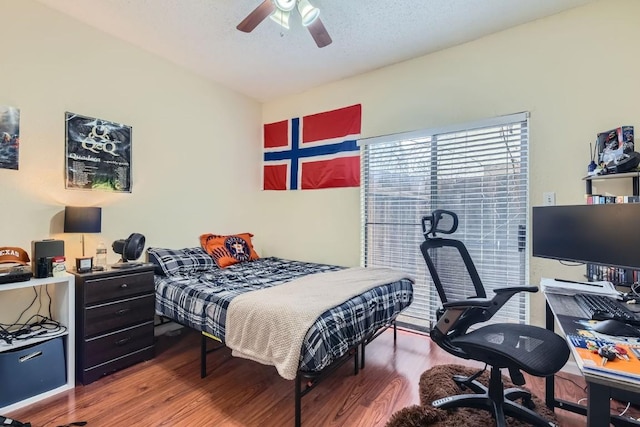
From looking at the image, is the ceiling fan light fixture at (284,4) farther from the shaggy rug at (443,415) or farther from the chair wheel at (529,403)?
the chair wheel at (529,403)

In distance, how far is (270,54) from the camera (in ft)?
9.64

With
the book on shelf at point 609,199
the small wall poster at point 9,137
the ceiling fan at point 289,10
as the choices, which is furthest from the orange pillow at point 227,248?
the book on shelf at point 609,199

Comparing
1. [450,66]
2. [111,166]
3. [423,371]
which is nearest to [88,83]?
[111,166]

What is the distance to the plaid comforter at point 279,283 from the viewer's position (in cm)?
165

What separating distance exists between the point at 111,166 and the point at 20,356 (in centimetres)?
153

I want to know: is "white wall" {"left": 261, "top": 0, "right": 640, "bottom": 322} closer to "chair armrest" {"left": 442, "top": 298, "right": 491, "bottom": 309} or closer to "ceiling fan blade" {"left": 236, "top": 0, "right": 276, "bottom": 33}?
"chair armrest" {"left": 442, "top": 298, "right": 491, "bottom": 309}

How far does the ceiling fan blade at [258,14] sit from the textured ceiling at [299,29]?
34 cm

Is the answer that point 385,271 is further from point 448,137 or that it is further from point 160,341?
point 160,341

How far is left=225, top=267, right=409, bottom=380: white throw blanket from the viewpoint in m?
1.61

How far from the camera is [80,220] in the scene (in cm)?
230

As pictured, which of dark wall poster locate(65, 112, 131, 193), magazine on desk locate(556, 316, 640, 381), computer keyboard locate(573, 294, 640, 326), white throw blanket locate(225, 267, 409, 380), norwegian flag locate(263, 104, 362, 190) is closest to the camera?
magazine on desk locate(556, 316, 640, 381)

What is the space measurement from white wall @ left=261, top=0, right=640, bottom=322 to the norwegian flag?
27 cm

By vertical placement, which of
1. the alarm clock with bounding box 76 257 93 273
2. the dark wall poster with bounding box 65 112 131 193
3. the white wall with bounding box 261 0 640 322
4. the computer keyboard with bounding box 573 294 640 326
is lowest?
the computer keyboard with bounding box 573 294 640 326

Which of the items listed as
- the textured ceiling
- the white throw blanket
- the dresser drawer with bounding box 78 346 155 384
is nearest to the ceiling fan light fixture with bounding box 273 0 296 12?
the textured ceiling
